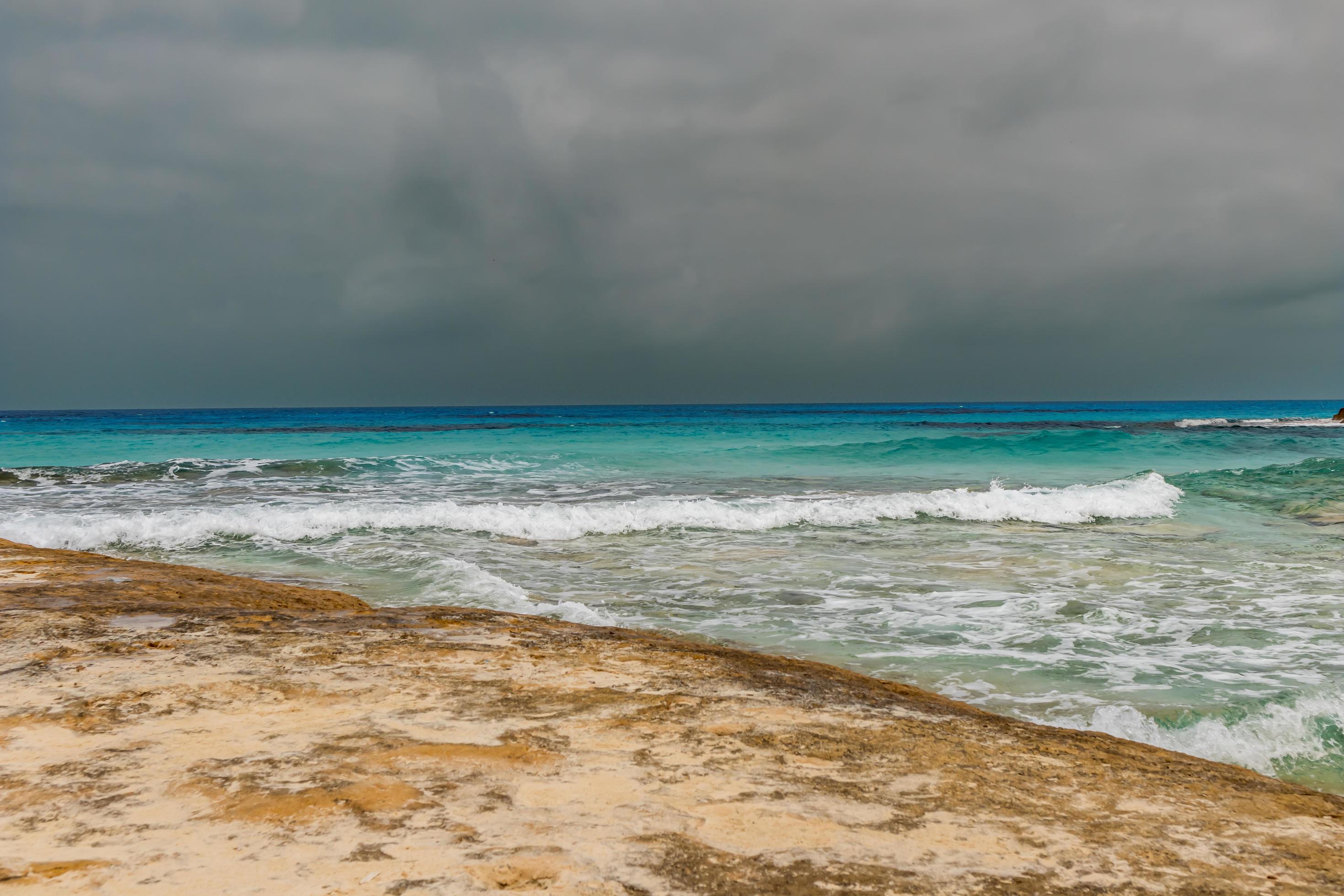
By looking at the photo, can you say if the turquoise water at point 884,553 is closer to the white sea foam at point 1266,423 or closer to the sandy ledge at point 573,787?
the sandy ledge at point 573,787

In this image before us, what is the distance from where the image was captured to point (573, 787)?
2.76 m

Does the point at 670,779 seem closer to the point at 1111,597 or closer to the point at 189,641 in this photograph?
the point at 189,641

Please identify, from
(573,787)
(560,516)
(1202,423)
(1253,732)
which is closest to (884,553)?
(560,516)

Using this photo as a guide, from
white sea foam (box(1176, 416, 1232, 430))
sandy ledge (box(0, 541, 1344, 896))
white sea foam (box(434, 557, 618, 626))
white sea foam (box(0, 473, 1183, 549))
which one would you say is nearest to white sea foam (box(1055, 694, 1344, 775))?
sandy ledge (box(0, 541, 1344, 896))

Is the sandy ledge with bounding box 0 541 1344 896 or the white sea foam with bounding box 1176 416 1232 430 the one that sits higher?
the white sea foam with bounding box 1176 416 1232 430

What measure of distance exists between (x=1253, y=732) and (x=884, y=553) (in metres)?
6.07

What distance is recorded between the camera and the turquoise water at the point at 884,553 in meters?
5.25

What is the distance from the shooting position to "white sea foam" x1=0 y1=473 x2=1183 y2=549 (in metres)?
11.6

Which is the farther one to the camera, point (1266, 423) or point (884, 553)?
point (1266, 423)

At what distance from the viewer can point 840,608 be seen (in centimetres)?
725

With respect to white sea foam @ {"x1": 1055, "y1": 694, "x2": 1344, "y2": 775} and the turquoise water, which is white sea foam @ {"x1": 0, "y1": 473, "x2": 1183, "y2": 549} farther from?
white sea foam @ {"x1": 1055, "y1": 694, "x2": 1344, "y2": 775}

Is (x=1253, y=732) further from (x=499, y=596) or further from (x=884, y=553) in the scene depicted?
(x=884, y=553)

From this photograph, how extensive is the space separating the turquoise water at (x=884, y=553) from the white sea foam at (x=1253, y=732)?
16mm

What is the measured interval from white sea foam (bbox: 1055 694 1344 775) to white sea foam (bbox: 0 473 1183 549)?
8.36 metres
